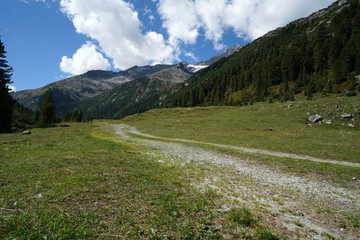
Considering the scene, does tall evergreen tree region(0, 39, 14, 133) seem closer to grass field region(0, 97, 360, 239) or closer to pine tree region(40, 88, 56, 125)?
pine tree region(40, 88, 56, 125)

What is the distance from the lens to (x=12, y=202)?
20.7 feet

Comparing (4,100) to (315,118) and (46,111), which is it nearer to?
(46,111)

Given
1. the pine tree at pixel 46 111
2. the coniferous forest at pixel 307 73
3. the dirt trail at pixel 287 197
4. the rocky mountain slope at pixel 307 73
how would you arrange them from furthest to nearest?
the coniferous forest at pixel 307 73 → the rocky mountain slope at pixel 307 73 → the pine tree at pixel 46 111 → the dirt trail at pixel 287 197

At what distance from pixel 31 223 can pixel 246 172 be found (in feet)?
46.6

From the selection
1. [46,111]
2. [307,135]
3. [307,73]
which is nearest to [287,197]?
[307,135]

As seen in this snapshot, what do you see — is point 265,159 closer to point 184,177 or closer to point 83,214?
point 184,177

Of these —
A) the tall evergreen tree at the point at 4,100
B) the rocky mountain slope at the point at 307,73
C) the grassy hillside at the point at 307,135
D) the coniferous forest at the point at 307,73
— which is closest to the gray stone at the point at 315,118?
the grassy hillside at the point at 307,135

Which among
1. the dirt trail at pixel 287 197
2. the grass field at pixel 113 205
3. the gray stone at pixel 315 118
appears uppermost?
the gray stone at pixel 315 118

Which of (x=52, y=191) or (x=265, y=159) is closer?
(x=52, y=191)

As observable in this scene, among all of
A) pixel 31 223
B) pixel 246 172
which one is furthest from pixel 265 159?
pixel 31 223

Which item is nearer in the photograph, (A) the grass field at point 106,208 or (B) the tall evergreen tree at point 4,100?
(A) the grass field at point 106,208

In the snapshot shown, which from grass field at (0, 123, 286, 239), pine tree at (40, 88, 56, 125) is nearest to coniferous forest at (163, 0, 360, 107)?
grass field at (0, 123, 286, 239)

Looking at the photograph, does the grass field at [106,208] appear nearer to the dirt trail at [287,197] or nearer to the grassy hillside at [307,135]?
the dirt trail at [287,197]

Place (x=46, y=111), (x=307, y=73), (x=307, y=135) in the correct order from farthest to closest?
1. (x=307, y=73)
2. (x=46, y=111)
3. (x=307, y=135)
